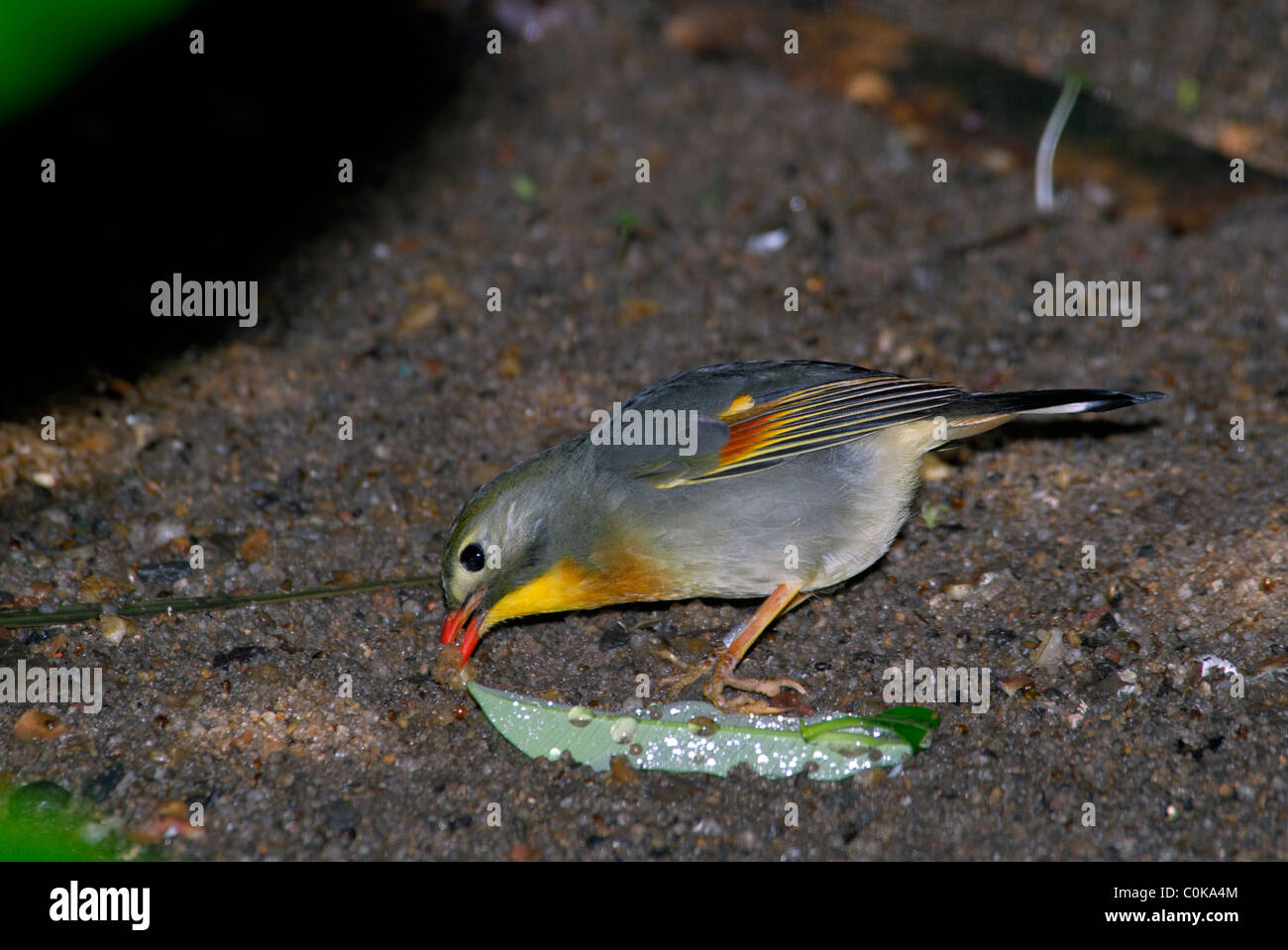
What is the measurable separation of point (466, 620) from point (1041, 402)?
6.93 feet

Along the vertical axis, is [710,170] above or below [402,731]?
above

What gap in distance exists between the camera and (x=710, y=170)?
6.42 m

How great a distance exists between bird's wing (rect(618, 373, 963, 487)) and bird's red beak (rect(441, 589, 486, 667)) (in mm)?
697

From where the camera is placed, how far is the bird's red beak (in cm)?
383

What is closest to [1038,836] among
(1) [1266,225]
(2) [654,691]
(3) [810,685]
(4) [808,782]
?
(4) [808,782]

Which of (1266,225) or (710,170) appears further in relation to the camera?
(710,170)

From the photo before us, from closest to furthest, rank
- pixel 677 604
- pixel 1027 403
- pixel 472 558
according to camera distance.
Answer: pixel 472 558, pixel 1027 403, pixel 677 604

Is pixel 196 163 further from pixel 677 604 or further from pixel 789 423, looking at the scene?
pixel 789 423

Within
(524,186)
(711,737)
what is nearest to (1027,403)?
(711,737)

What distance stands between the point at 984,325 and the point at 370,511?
293 centimetres

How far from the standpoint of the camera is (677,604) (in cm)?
432

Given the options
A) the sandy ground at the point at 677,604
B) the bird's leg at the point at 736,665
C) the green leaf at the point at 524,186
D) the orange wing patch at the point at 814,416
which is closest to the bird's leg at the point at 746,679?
the bird's leg at the point at 736,665

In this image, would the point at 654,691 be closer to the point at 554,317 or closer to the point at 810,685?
the point at 810,685

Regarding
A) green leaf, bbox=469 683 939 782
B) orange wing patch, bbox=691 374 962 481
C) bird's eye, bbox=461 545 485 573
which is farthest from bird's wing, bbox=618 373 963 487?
green leaf, bbox=469 683 939 782
